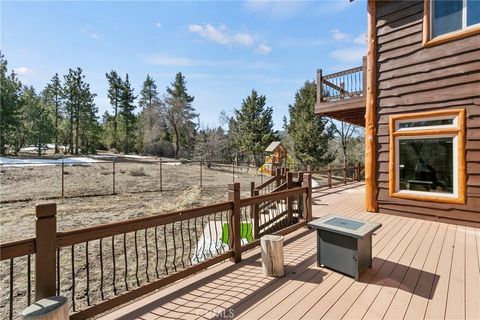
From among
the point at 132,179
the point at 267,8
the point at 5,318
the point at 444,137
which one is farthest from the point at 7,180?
→ the point at 444,137

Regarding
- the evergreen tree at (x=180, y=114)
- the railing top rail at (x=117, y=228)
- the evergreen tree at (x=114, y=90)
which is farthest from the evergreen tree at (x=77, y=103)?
the railing top rail at (x=117, y=228)

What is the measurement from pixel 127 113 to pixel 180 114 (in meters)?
9.02

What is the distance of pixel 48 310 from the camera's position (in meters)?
1.57

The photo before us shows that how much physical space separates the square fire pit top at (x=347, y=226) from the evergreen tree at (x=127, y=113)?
129 ft

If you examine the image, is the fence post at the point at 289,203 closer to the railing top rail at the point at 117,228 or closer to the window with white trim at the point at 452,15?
the railing top rail at the point at 117,228

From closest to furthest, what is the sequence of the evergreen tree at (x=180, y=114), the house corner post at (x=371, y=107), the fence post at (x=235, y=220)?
1. the fence post at (x=235, y=220)
2. the house corner post at (x=371, y=107)
3. the evergreen tree at (x=180, y=114)

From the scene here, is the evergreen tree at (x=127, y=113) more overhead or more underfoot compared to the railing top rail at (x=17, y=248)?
more overhead

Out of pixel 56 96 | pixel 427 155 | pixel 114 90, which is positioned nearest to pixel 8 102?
pixel 56 96

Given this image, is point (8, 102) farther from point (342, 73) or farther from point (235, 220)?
point (235, 220)

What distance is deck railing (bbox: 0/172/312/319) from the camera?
A: 1.80 metres

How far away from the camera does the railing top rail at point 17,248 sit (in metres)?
1.59

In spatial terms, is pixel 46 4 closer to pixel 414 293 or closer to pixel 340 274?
pixel 340 274

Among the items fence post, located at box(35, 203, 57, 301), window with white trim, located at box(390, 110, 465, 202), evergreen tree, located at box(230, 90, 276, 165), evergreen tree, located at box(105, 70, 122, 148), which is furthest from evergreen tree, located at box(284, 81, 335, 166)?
evergreen tree, located at box(105, 70, 122, 148)

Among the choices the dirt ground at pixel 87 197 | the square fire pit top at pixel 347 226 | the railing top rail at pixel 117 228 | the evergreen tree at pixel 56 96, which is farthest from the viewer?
the evergreen tree at pixel 56 96
